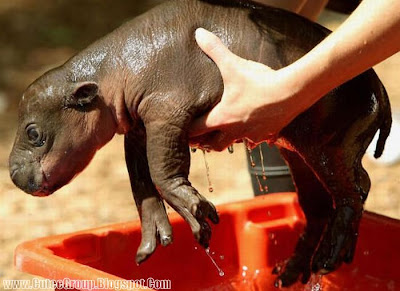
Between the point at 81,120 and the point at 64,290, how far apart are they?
40 centimetres

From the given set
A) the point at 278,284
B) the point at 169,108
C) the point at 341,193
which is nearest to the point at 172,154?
the point at 169,108

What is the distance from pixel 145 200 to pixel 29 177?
0.74 feet

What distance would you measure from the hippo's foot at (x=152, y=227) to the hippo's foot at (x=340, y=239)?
12.6 inches

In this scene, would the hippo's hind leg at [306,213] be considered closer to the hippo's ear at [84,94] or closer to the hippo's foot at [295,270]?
the hippo's foot at [295,270]

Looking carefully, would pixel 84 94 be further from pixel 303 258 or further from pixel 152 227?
pixel 303 258

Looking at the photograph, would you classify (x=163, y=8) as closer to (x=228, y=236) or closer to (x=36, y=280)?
(x=228, y=236)

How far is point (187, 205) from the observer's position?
146 centimetres

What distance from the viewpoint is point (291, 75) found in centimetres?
143

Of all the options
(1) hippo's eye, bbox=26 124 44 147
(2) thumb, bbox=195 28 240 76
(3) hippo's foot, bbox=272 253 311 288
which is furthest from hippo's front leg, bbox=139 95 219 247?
(3) hippo's foot, bbox=272 253 311 288

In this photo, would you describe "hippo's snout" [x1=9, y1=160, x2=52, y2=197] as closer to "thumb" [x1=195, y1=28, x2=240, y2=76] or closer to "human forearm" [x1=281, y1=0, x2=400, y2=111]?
"thumb" [x1=195, y1=28, x2=240, y2=76]

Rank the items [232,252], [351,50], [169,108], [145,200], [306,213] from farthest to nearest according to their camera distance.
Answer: [232,252] < [306,213] < [145,200] < [169,108] < [351,50]

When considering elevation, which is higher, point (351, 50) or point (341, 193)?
point (351, 50)

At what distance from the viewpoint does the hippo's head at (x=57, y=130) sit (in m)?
1.54

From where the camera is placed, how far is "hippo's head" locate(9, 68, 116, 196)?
60.7 inches
